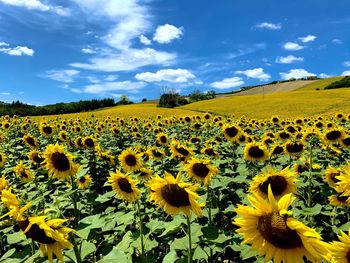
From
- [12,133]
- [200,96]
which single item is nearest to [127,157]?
[12,133]

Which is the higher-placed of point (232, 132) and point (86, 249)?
point (232, 132)

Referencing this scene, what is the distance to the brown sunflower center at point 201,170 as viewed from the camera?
5.67 meters

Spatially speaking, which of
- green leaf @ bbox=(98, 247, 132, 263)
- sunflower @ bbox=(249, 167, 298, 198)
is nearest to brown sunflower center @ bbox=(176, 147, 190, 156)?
sunflower @ bbox=(249, 167, 298, 198)

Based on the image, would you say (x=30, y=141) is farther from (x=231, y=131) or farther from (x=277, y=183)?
(x=277, y=183)

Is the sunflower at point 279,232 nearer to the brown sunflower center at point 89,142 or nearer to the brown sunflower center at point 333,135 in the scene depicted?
the brown sunflower center at point 333,135

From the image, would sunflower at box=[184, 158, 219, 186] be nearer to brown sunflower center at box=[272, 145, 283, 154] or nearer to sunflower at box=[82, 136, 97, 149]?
brown sunflower center at box=[272, 145, 283, 154]

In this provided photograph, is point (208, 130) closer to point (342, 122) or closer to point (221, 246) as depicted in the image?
point (342, 122)

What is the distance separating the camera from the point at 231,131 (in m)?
10.6

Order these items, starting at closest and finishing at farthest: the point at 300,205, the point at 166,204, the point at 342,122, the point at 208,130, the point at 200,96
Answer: the point at 166,204
the point at 300,205
the point at 208,130
the point at 342,122
the point at 200,96

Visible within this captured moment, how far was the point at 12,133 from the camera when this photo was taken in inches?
738

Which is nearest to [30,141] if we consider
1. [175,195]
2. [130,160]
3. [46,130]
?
[46,130]

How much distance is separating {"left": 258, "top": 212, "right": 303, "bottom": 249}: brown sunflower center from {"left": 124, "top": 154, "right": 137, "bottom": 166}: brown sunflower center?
5060 millimetres

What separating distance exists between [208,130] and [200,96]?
9407 centimetres

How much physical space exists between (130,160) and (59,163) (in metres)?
2.16
